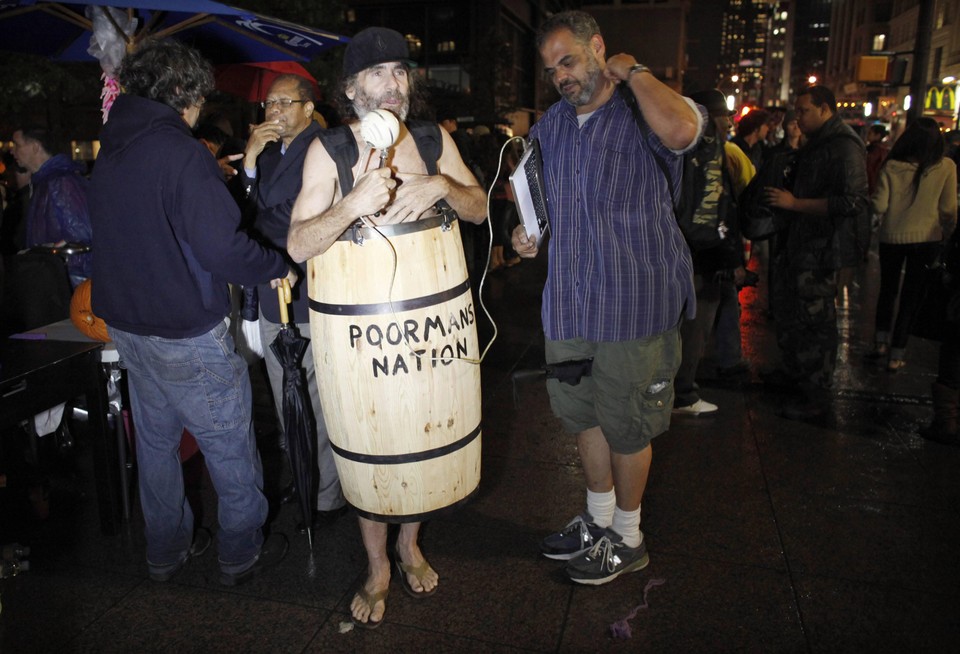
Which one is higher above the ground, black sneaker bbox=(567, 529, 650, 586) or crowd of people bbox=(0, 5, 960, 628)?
crowd of people bbox=(0, 5, 960, 628)

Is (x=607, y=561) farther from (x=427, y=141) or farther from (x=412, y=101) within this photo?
(x=412, y=101)

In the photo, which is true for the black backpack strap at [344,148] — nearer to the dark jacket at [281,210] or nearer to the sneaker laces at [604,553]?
the dark jacket at [281,210]

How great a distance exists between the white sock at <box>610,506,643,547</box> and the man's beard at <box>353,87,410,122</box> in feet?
6.13

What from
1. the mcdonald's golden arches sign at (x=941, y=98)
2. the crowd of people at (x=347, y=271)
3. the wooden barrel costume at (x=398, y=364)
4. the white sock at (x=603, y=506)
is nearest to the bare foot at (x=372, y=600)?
the crowd of people at (x=347, y=271)

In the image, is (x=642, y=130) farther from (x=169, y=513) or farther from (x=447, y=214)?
(x=169, y=513)

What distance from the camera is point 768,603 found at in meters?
2.83

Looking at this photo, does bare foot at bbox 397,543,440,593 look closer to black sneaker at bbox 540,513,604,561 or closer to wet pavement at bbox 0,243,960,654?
wet pavement at bbox 0,243,960,654

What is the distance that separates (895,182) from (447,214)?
4.98 m

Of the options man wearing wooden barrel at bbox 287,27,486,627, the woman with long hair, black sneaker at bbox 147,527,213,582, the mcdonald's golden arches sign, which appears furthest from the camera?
the mcdonald's golden arches sign

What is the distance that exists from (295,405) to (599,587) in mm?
1473

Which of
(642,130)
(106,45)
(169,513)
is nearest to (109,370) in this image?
(169,513)

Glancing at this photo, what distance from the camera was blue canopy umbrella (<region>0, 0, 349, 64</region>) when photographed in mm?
4266

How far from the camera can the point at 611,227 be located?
8.94 ft

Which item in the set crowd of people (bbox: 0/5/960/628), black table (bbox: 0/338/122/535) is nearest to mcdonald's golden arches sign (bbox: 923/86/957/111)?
crowd of people (bbox: 0/5/960/628)
